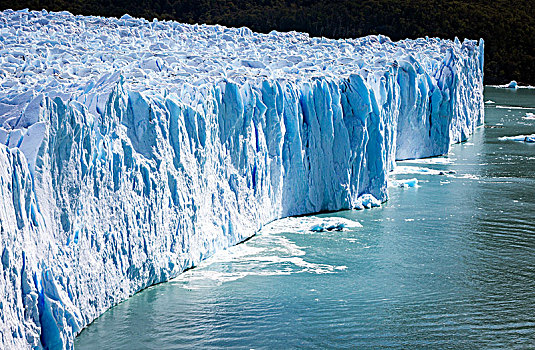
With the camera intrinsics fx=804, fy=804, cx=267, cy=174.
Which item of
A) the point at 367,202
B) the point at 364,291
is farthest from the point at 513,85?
the point at 364,291

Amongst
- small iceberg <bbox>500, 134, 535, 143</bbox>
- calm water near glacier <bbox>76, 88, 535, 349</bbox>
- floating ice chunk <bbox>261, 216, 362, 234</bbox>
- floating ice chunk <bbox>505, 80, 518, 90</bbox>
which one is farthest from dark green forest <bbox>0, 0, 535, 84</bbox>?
calm water near glacier <bbox>76, 88, 535, 349</bbox>

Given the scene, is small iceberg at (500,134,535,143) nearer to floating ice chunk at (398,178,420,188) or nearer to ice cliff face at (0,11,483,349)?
ice cliff face at (0,11,483,349)

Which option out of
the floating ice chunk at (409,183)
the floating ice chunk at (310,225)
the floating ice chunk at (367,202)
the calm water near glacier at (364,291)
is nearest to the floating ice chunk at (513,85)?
the floating ice chunk at (409,183)

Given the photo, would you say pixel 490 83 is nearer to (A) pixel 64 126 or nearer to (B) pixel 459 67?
(B) pixel 459 67

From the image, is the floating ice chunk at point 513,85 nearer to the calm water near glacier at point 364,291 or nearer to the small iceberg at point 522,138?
the small iceberg at point 522,138

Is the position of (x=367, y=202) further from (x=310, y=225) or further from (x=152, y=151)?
(x=152, y=151)

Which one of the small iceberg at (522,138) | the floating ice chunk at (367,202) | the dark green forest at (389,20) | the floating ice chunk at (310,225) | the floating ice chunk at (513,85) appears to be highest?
the dark green forest at (389,20)

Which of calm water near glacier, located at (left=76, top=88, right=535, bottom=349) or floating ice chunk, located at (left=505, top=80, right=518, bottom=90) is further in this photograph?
floating ice chunk, located at (left=505, top=80, right=518, bottom=90)
